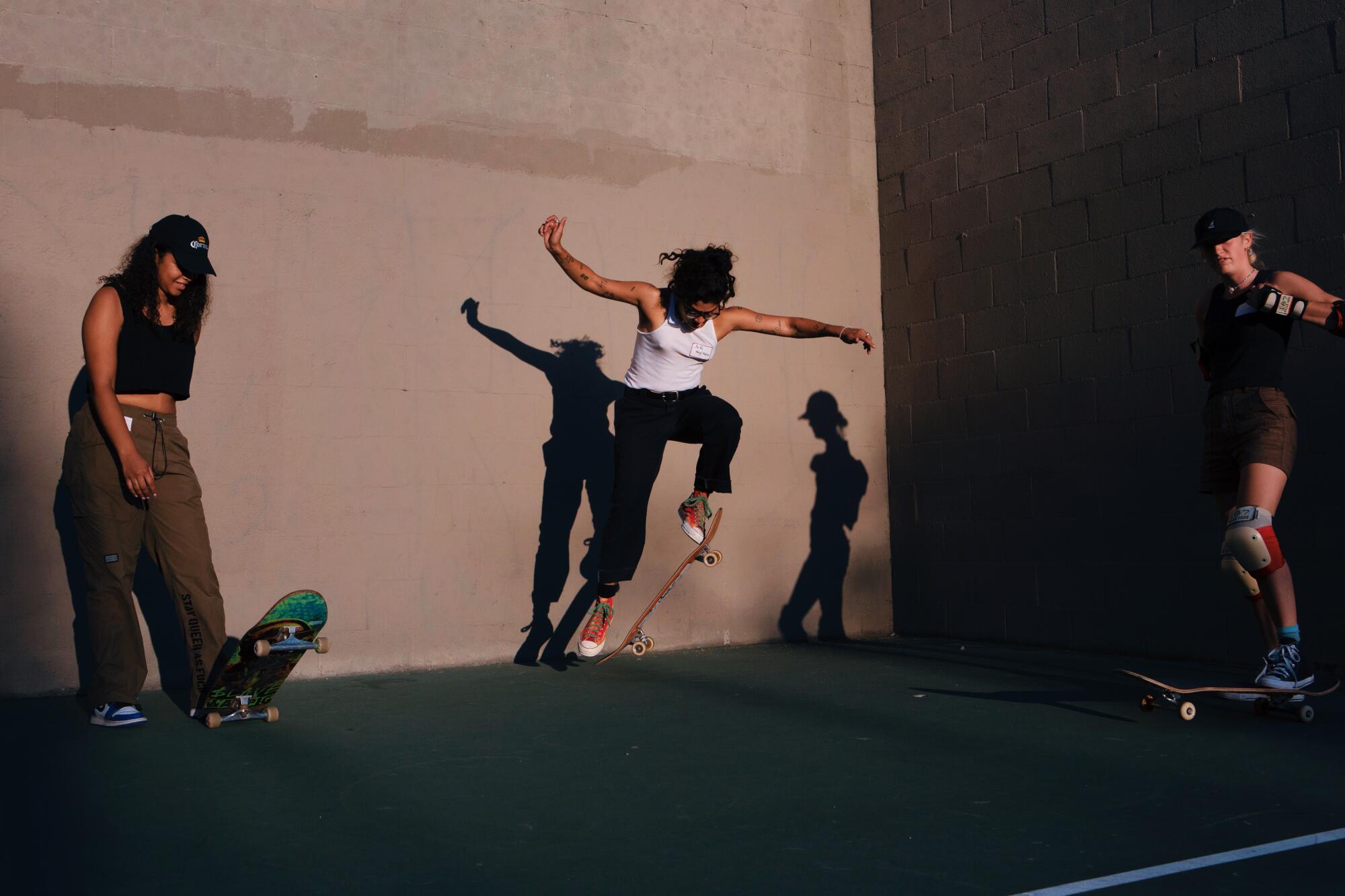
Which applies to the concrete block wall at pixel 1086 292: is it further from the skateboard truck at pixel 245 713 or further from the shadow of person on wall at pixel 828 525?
the skateboard truck at pixel 245 713

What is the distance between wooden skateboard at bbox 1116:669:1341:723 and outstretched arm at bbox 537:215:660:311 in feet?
7.87

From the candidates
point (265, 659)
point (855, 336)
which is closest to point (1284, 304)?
point (855, 336)

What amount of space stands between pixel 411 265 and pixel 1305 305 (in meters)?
Result: 3.68

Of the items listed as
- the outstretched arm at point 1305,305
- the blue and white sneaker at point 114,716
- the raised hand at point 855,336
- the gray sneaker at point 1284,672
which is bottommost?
the blue and white sneaker at point 114,716

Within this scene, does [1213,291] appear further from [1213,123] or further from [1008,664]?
[1008,664]

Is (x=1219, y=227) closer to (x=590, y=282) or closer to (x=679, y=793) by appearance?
(x=590, y=282)

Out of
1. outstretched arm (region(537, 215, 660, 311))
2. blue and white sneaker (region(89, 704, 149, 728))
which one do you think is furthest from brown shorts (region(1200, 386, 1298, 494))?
blue and white sneaker (region(89, 704, 149, 728))

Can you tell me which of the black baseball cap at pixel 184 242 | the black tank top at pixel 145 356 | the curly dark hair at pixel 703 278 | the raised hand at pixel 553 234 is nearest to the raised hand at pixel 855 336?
the curly dark hair at pixel 703 278

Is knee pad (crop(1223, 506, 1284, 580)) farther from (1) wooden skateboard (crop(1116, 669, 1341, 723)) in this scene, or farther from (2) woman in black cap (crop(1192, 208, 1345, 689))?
(1) wooden skateboard (crop(1116, 669, 1341, 723))

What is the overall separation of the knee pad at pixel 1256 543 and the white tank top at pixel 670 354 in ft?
7.20

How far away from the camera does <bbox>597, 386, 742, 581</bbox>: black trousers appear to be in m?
4.80

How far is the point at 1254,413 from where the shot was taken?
3670 mm

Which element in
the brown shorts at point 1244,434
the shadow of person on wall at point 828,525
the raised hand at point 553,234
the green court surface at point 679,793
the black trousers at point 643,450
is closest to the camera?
the green court surface at point 679,793

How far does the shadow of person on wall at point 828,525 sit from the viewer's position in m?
6.20
